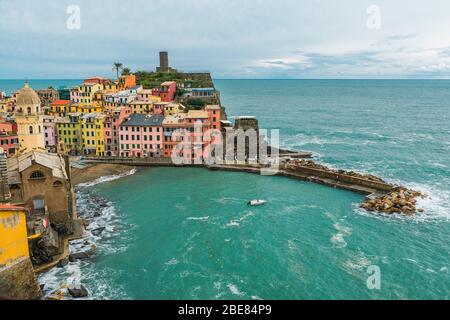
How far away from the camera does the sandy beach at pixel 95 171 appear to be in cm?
7856

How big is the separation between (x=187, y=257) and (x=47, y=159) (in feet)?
79.1

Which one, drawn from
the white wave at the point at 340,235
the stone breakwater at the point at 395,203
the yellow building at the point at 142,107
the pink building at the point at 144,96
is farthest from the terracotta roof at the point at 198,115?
the white wave at the point at 340,235

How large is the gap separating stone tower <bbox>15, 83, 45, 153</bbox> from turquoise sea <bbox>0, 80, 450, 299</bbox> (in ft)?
39.6

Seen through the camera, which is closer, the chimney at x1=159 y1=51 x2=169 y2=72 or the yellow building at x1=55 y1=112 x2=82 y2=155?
the yellow building at x1=55 y1=112 x2=82 y2=155

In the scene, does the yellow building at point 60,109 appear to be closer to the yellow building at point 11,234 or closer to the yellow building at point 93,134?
the yellow building at point 93,134

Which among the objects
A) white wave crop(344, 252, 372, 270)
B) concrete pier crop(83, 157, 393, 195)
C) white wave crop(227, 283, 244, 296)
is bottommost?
white wave crop(227, 283, 244, 296)

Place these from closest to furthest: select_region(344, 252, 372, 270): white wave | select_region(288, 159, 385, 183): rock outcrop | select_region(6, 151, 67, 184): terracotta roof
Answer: select_region(344, 252, 372, 270): white wave < select_region(6, 151, 67, 184): terracotta roof < select_region(288, 159, 385, 183): rock outcrop

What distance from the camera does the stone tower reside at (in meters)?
62.3

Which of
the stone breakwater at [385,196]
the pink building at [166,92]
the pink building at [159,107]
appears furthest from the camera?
the pink building at [166,92]

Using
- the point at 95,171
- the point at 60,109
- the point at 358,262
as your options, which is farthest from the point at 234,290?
the point at 60,109

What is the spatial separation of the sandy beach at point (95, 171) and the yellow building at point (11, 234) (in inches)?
1602

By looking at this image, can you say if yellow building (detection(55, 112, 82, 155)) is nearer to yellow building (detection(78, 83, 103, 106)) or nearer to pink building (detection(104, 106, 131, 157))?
pink building (detection(104, 106, 131, 157))

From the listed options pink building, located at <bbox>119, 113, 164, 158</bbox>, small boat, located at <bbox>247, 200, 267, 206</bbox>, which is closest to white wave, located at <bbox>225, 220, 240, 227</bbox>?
small boat, located at <bbox>247, 200, 267, 206</bbox>
